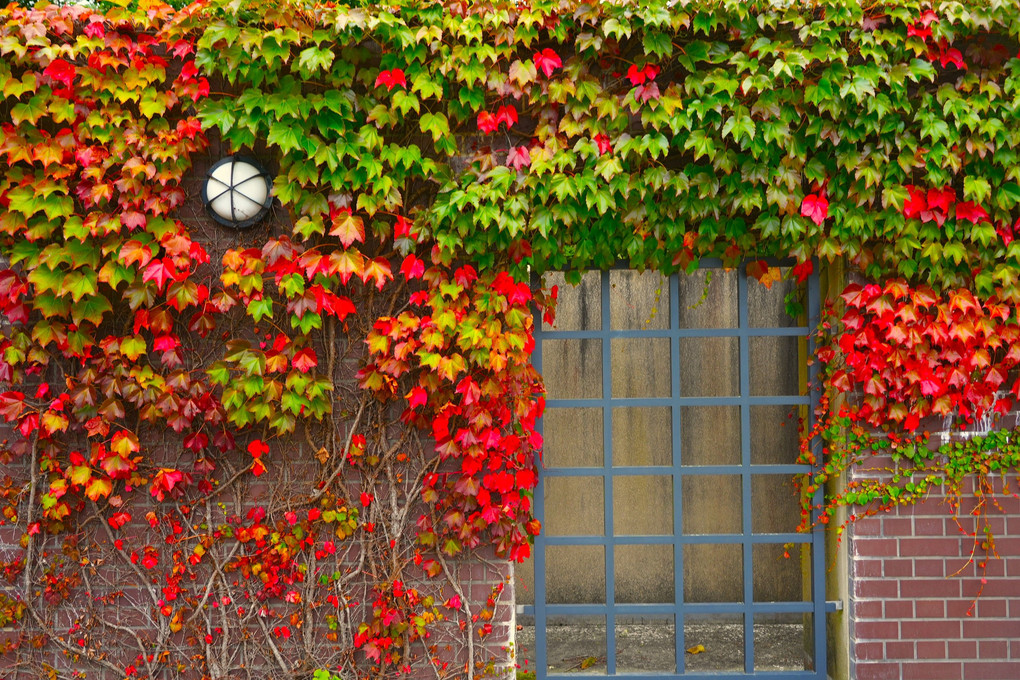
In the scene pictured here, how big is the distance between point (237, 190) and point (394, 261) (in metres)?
0.73

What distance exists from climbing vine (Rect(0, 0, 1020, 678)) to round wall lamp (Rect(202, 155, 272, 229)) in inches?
3.8

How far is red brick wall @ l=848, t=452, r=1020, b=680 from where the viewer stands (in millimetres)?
3146

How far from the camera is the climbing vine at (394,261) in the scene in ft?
9.71

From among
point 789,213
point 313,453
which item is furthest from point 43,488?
point 789,213

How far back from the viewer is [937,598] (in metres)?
3.15

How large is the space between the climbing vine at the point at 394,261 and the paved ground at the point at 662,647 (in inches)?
49.4

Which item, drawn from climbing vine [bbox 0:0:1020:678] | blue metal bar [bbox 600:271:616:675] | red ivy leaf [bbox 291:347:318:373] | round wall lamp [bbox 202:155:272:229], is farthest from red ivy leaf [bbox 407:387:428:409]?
round wall lamp [bbox 202:155:272:229]

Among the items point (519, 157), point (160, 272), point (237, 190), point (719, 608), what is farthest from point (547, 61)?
point (719, 608)

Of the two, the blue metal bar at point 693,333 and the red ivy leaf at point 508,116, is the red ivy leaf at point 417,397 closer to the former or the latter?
the blue metal bar at point 693,333

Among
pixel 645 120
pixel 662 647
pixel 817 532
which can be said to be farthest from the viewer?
pixel 662 647

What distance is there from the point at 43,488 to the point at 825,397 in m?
3.57

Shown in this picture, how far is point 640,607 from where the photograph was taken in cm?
331

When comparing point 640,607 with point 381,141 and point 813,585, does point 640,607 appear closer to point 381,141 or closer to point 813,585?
point 813,585

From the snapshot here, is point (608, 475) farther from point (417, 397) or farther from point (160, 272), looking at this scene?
point (160, 272)
